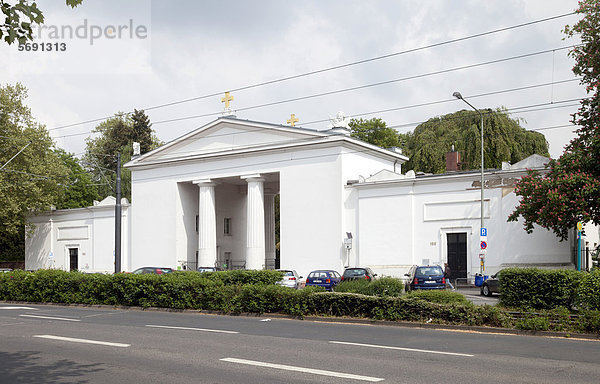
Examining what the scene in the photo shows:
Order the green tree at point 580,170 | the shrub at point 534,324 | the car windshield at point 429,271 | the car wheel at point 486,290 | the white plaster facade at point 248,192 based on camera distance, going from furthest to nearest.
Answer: the white plaster facade at point 248,192
the car windshield at point 429,271
the car wheel at point 486,290
the green tree at point 580,170
the shrub at point 534,324

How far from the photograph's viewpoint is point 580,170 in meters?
28.7

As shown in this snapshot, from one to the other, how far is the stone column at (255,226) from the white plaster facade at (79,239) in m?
12.4

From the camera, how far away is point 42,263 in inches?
A: 2295

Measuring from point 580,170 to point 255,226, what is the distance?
970 inches

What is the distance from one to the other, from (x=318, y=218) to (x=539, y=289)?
1051 inches

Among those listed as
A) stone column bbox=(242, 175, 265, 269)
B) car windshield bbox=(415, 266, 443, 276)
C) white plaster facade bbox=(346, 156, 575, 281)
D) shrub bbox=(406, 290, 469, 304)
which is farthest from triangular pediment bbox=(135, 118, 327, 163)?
shrub bbox=(406, 290, 469, 304)

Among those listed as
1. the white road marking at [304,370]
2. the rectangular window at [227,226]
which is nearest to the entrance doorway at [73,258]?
the rectangular window at [227,226]

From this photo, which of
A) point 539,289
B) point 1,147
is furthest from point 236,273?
point 1,147

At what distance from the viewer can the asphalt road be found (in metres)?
10.2

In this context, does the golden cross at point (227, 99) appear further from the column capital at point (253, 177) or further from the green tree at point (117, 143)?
the green tree at point (117, 143)

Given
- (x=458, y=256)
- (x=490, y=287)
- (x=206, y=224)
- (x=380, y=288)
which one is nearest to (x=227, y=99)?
(x=206, y=224)

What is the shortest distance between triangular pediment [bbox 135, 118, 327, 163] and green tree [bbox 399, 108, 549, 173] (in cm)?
1909

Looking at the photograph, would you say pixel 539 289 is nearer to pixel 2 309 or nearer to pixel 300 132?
pixel 2 309

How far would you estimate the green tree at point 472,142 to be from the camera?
188 ft
